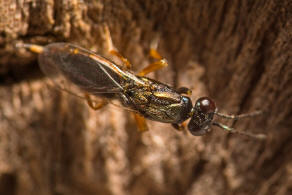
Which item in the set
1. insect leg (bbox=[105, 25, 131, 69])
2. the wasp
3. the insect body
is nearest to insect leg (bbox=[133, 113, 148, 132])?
the wasp

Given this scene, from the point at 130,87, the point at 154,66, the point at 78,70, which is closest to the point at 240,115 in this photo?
the point at 154,66

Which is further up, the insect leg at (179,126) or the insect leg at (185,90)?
the insect leg at (185,90)

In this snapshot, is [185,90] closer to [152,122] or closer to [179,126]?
[179,126]

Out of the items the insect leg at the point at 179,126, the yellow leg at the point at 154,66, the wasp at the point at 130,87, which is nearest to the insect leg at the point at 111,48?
the wasp at the point at 130,87

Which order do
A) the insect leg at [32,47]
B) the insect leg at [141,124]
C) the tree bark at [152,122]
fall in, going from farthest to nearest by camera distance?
the insect leg at [141,124] → the insect leg at [32,47] → the tree bark at [152,122]

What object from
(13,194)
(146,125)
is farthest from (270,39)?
(13,194)

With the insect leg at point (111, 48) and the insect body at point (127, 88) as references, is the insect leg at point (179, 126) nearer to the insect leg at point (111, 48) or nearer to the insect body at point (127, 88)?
the insect body at point (127, 88)

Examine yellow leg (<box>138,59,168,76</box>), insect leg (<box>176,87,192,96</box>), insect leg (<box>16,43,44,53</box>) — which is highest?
yellow leg (<box>138,59,168,76</box>)

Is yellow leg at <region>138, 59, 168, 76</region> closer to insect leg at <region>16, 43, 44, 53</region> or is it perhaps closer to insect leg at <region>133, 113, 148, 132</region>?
insect leg at <region>133, 113, 148, 132</region>
